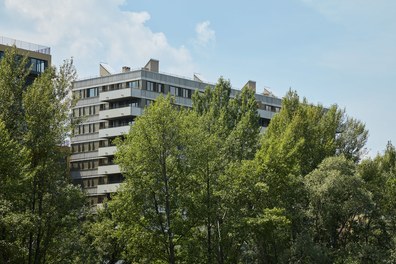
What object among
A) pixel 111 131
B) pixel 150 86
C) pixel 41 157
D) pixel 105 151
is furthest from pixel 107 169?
pixel 41 157

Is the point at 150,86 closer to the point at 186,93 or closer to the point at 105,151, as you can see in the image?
the point at 186,93

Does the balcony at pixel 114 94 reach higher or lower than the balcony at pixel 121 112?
higher

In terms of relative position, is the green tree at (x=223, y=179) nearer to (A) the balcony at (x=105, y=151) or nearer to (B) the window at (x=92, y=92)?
(A) the balcony at (x=105, y=151)

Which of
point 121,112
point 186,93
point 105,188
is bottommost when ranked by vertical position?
point 105,188

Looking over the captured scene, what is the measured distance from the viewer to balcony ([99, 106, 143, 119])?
100625 mm

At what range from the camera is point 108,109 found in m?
104

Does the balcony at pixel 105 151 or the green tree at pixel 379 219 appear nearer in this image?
the green tree at pixel 379 219

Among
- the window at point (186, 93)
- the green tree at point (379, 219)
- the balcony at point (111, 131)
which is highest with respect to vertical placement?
the window at point (186, 93)

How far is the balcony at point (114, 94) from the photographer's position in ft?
333

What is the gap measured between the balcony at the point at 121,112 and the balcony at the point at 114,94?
1904 millimetres

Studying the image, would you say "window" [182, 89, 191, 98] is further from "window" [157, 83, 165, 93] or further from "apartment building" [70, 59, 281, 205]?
"window" [157, 83, 165, 93]

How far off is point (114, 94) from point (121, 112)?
3545 millimetres

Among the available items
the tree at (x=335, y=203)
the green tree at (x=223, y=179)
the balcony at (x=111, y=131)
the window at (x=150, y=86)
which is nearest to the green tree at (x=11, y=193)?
the green tree at (x=223, y=179)

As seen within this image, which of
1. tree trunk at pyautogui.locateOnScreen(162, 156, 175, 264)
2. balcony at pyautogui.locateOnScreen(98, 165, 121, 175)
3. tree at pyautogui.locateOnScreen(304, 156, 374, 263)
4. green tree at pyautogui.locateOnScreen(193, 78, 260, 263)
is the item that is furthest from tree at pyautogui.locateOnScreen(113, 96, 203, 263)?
balcony at pyautogui.locateOnScreen(98, 165, 121, 175)
